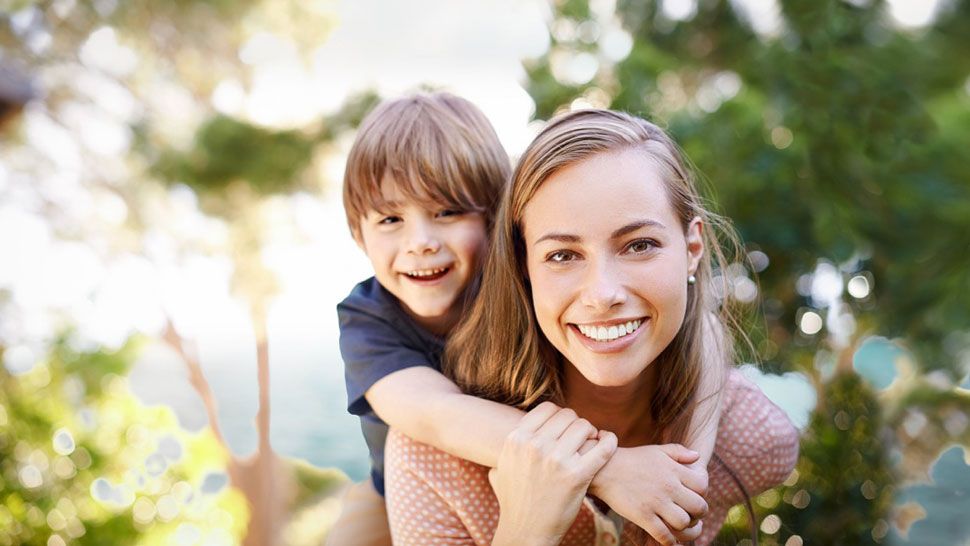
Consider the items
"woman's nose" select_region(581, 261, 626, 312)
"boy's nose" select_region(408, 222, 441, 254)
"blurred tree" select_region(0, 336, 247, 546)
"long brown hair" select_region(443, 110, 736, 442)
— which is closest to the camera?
"woman's nose" select_region(581, 261, 626, 312)

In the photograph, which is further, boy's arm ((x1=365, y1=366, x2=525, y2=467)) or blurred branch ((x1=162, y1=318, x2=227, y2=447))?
blurred branch ((x1=162, y1=318, x2=227, y2=447))

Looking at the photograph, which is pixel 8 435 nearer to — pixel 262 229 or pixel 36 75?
pixel 262 229

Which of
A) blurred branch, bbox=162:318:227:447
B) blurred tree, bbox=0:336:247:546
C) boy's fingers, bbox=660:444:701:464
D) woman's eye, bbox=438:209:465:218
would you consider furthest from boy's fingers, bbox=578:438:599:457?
blurred branch, bbox=162:318:227:447

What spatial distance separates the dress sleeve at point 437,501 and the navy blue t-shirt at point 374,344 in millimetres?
235

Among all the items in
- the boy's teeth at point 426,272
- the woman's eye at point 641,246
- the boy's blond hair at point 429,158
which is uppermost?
the boy's blond hair at point 429,158

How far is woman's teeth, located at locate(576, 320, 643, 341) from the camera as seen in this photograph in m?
1.34

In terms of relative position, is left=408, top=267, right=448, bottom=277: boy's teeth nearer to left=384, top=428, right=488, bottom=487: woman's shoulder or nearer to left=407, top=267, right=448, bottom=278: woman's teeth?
left=407, top=267, right=448, bottom=278: woman's teeth

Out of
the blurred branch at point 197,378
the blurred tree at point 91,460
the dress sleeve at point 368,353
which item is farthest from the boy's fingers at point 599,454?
the blurred branch at point 197,378

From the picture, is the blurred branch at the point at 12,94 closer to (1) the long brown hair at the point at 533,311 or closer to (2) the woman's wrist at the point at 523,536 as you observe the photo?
(1) the long brown hair at the point at 533,311

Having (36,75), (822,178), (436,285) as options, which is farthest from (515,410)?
(36,75)

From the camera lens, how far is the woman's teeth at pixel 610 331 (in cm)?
134

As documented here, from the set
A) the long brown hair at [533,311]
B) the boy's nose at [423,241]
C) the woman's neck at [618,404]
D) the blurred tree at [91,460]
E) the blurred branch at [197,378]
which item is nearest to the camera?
the long brown hair at [533,311]

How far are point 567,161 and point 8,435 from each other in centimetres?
490

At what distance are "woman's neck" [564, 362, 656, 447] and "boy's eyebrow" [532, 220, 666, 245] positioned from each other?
0.97 ft
